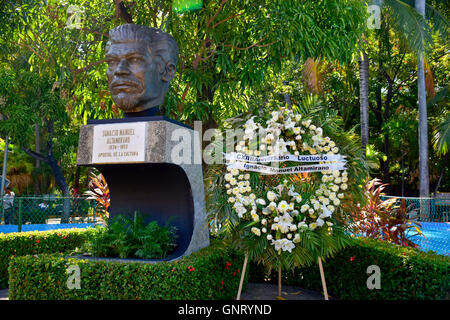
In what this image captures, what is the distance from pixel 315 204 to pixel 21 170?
87.0 feet

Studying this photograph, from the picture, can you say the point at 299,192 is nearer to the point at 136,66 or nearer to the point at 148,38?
the point at 136,66

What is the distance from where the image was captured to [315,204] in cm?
447

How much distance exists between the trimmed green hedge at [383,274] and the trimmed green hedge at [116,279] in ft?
4.77

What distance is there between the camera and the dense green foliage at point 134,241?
16.3 ft

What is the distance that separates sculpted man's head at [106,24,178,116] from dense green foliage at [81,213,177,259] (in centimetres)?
154

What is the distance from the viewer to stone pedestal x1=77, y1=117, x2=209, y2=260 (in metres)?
5.10

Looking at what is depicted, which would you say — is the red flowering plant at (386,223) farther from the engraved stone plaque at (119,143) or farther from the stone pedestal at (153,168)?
the engraved stone plaque at (119,143)

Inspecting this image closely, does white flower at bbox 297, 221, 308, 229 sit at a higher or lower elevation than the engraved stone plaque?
lower

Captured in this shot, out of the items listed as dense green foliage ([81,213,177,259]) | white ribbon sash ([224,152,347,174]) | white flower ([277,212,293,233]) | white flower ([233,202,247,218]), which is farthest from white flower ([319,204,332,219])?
dense green foliage ([81,213,177,259])

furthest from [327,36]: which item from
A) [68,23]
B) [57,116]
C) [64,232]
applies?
[57,116]

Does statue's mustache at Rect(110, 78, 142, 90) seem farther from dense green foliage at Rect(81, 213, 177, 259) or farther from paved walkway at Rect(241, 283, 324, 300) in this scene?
paved walkway at Rect(241, 283, 324, 300)

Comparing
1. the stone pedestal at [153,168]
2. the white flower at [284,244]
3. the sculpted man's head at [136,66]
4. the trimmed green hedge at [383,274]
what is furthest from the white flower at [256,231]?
the sculpted man's head at [136,66]

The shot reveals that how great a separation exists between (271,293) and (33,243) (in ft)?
13.5
